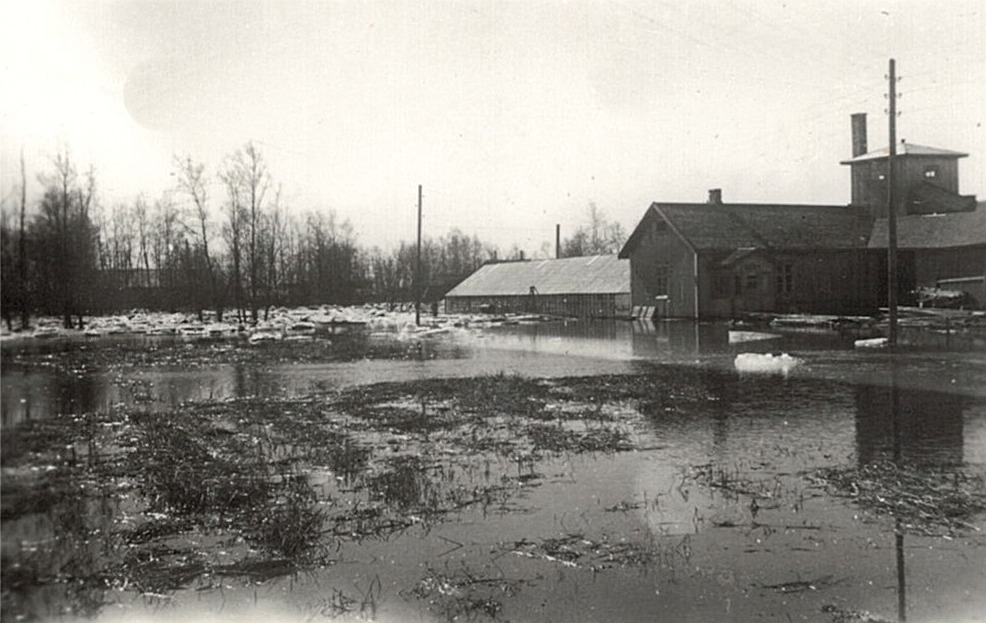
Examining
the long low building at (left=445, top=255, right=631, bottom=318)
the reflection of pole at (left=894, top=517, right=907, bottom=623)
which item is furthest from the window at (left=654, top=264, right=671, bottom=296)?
the reflection of pole at (left=894, top=517, right=907, bottom=623)

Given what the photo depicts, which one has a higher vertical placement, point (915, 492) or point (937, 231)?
point (937, 231)

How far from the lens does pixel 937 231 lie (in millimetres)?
39875

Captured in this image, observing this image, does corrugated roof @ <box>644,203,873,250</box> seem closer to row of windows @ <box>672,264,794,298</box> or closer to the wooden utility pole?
row of windows @ <box>672,264,794,298</box>

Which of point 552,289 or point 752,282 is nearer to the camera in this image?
point 752,282

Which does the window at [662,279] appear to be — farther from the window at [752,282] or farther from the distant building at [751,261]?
the window at [752,282]

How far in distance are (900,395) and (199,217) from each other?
38.8m

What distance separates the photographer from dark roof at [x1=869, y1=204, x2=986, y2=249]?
124 ft

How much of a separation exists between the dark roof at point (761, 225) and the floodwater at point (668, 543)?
2890 centimetres

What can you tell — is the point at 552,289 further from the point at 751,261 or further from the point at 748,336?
the point at 748,336

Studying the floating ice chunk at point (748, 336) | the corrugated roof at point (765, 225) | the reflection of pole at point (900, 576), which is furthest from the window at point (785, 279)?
the reflection of pole at point (900, 576)

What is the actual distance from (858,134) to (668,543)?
160 ft

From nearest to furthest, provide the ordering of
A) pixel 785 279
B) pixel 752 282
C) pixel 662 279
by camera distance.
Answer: pixel 752 282, pixel 785 279, pixel 662 279

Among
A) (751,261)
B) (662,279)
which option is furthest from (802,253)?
(662,279)

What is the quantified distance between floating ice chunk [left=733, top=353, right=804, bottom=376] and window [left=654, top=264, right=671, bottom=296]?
22.9 m
